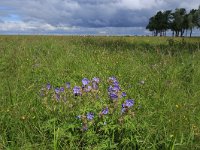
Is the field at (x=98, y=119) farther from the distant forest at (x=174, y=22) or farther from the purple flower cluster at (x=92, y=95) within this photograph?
the distant forest at (x=174, y=22)

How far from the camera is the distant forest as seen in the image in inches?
3889

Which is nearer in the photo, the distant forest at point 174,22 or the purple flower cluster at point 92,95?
the purple flower cluster at point 92,95

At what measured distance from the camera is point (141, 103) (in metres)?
4.10

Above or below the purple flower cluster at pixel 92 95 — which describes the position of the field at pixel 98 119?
below

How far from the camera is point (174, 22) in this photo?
104 meters

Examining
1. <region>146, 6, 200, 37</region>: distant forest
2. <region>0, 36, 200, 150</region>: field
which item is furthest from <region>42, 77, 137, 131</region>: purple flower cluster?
<region>146, 6, 200, 37</region>: distant forest

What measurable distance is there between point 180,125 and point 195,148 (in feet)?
1.06

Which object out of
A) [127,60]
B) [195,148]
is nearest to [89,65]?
[127,60]

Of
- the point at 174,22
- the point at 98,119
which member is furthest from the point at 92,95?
the point at 174,22

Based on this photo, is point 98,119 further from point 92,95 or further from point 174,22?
point 174,22

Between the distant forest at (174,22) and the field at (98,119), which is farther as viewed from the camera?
the distant forest at (174,22)

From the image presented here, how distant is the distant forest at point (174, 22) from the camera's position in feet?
324

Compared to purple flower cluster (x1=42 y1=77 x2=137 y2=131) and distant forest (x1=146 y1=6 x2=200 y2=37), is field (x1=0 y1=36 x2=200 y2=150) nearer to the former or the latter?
purple flower cluster (x1=42 y1=77 x2=137 y2=131)

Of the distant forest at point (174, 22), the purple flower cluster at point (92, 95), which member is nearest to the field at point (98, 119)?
the purple flower cluster at point (92, 95)
